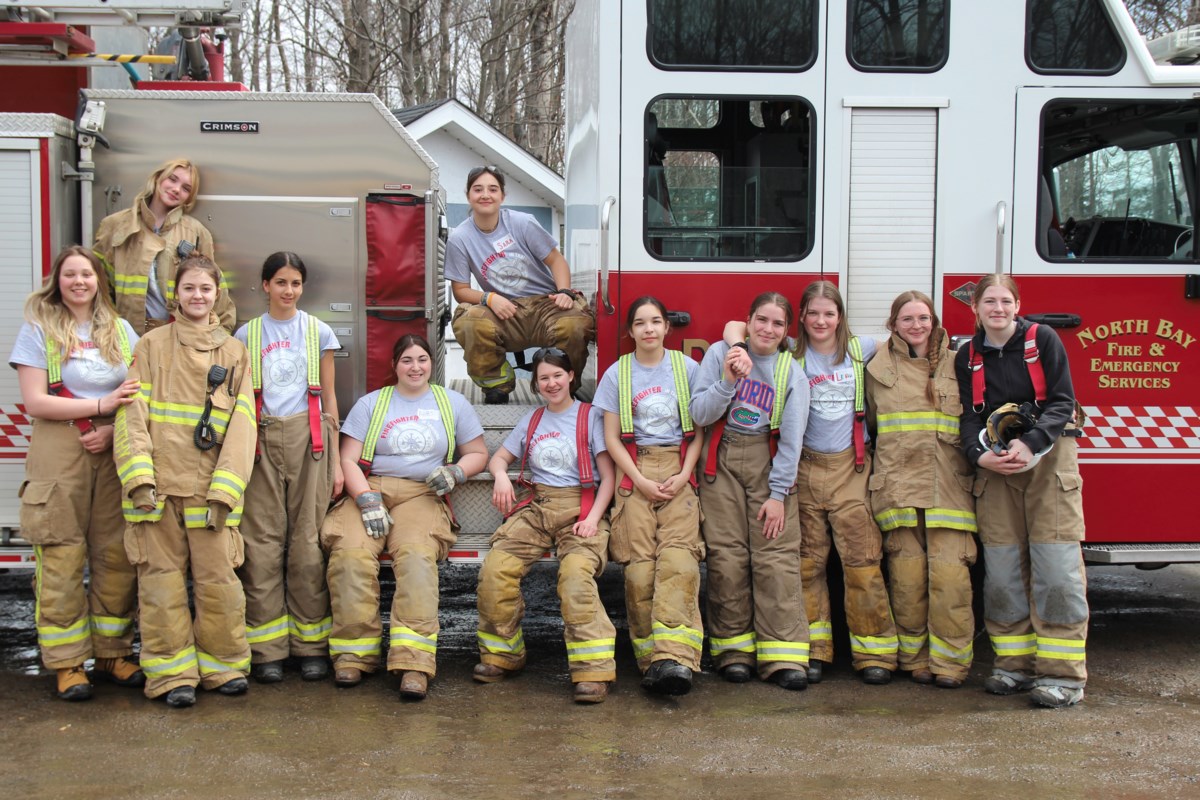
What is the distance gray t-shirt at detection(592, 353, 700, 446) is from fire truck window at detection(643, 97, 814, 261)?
1.67ft

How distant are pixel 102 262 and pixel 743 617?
315 centimetres

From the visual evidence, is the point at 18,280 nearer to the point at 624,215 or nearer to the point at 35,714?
the point at 35,714

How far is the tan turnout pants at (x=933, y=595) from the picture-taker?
5.12 meters

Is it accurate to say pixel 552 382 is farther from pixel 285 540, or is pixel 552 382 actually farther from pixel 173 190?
pixel 173 190

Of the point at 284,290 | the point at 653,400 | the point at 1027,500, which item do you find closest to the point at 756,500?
the point at 653,400

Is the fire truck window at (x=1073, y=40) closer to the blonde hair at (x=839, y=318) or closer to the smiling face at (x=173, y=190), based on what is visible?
the blonde hair at (x=839, y=318)

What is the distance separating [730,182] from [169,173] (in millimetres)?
2441

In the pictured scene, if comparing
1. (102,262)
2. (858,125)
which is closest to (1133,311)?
(858,125)

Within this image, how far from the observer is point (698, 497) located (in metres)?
5.27

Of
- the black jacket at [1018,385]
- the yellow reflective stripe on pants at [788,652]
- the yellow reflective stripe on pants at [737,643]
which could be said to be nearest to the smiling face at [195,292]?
the yellow reflective stripe on pants at [737,643]

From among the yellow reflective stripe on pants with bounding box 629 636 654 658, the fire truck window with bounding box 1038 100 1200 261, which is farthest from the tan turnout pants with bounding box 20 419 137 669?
the fire truck window with bounding box 1038 100 1200 261

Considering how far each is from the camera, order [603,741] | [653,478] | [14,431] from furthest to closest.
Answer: [14,431]
[653,478]
[603,741]

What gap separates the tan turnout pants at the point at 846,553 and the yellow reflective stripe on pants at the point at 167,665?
2612 millimetres

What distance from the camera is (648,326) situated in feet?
16.8
